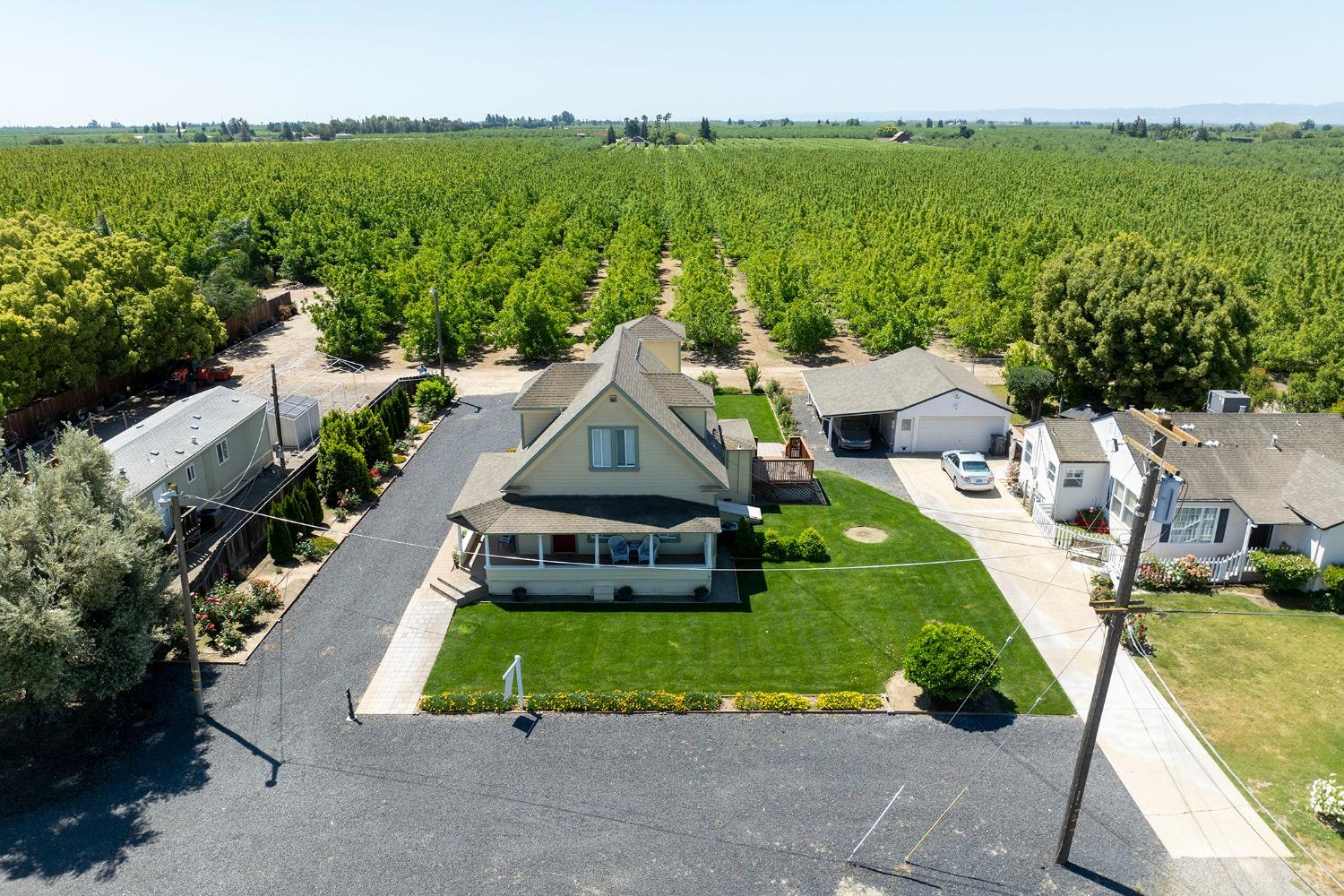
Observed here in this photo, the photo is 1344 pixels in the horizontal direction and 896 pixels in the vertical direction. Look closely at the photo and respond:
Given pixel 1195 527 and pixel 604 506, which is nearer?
pixel 604 506

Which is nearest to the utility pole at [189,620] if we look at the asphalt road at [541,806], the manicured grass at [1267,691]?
the asphalt road at [541,806]

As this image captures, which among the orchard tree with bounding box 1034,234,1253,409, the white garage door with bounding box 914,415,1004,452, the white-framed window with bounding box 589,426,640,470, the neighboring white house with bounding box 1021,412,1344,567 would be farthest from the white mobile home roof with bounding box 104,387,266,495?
the orchard tree with bounding box 1034,234,1253,409

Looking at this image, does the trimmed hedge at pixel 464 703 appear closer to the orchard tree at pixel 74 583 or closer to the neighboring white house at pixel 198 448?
the orchard tree at pixel 74 583

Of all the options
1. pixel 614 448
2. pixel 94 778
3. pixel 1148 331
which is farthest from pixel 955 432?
pixel 94 778

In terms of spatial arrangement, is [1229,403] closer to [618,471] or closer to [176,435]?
[618,471]

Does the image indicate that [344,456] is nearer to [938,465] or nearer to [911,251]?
[938,465]

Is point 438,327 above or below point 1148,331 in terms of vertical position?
below

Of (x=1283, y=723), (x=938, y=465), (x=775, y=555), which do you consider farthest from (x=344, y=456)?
(x=1283, y=723)
